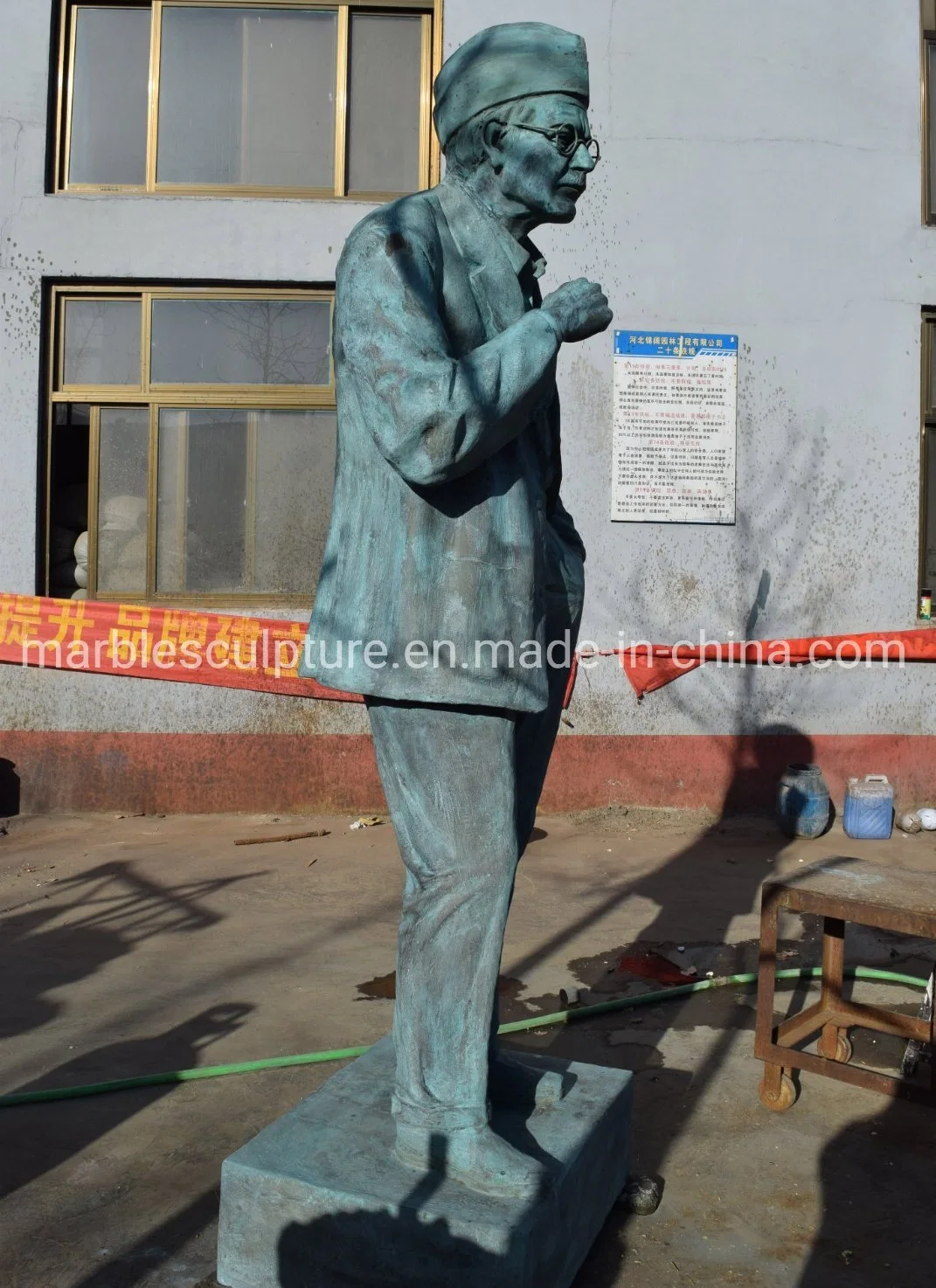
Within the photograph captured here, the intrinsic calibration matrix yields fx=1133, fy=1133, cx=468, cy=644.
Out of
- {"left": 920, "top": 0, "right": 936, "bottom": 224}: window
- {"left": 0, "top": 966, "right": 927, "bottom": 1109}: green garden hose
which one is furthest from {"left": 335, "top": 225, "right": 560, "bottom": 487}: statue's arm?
{"left": 920, "top": 0, "right": 936, "bottom": 224}: window

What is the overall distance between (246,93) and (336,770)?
433 cm

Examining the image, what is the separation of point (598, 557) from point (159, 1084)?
15.3ft

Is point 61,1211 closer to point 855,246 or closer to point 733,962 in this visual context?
point 733,962

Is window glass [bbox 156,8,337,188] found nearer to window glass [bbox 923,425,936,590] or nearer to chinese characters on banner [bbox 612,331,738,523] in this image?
chinese characters on banner [bbox 612,331,738,523]

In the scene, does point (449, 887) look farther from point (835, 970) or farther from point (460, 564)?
point (835, 970)

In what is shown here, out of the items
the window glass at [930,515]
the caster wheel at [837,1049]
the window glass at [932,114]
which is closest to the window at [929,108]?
the window glass at [932,114]

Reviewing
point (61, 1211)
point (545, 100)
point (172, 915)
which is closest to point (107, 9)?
point (172, 915)

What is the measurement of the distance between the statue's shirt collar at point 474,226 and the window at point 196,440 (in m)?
5.02

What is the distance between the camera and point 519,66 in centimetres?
201

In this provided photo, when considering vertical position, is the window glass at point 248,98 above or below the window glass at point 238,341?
above

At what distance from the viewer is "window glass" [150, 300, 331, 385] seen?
7.10 meters

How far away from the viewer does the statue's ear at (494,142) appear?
6.77ft

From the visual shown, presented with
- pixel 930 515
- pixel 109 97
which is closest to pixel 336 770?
pixel 930 515

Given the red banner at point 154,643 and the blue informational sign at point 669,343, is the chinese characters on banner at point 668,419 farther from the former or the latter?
→ the red banner at point 154,643
